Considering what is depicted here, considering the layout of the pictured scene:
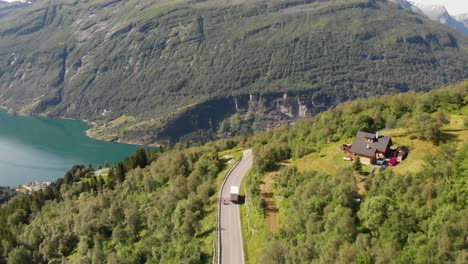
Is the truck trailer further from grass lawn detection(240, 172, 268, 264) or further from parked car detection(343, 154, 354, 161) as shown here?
parked car detection(343, 154, 354, 161)

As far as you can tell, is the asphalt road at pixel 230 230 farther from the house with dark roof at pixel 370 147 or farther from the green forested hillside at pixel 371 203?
the house with dark roof at pixel 370 147

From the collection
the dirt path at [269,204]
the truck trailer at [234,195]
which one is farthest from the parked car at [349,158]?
the truck trailer at [234,195]

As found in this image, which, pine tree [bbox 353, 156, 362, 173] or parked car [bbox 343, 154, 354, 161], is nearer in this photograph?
pine tree [bbox 353, 156, 362, 173]

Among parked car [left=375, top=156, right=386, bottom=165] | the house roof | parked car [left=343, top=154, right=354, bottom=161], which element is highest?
the house roof

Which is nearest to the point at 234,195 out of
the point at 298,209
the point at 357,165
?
the point at 298,209

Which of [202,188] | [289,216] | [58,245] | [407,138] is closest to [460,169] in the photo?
[289,216]

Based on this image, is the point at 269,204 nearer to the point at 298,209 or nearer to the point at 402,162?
the point at 298,209

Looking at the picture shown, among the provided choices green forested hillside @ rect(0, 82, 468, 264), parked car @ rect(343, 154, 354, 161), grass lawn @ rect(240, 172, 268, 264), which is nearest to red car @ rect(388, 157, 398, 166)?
green forested hillside @ rect(0, 82, 468, 264)
